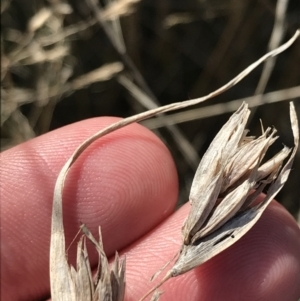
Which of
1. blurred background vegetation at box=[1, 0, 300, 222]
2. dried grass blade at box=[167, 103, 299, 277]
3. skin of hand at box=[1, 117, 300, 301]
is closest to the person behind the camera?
dried grass blade at box=[167, 103, 299, 277]

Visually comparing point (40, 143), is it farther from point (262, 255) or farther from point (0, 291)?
point (262, 255)

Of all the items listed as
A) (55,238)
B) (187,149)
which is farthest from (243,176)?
(187,149)

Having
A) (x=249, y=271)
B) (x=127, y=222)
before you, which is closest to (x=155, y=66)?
(x=127, y=222)

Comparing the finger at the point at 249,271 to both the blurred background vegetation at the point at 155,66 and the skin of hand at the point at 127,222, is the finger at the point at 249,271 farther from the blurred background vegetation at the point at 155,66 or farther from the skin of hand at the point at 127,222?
the blurred background vegetation at the point at 155,66

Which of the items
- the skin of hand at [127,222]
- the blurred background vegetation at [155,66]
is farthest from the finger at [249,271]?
the blurred background vegetation at [155,66]

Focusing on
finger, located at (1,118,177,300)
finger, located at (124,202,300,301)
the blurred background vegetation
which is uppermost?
the blurred background vegetation

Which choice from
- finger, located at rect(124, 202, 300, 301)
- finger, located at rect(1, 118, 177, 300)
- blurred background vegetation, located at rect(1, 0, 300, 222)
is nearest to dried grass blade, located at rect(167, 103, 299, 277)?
finger, located at rect(124, 202, 300, 301)

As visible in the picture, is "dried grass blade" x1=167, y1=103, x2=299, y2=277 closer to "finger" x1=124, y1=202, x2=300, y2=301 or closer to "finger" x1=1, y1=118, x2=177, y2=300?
"finger" x1=124, y1=202, x2=300, y2=301
